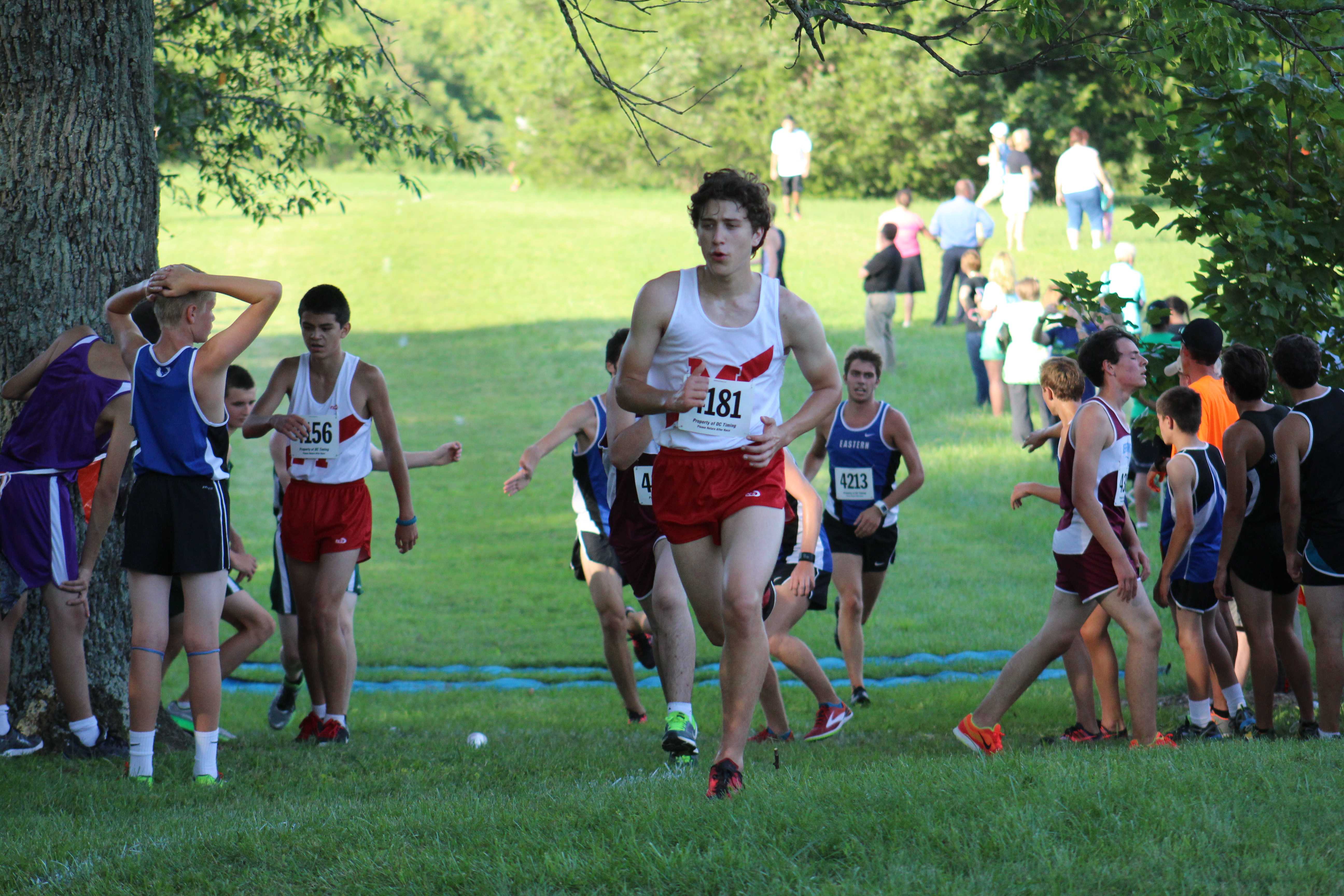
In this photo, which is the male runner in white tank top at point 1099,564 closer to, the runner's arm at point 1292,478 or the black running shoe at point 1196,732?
the black running shoe at point 1196,732

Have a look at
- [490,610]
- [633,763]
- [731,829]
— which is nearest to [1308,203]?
[633,763]

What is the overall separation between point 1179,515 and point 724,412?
3.10m

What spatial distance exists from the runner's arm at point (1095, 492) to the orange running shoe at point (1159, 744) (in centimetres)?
67

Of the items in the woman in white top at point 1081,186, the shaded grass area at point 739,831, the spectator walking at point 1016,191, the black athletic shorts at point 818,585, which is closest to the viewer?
the shaded grass area at point 739,831

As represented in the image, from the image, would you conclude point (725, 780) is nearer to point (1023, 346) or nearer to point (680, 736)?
point (680, 736)

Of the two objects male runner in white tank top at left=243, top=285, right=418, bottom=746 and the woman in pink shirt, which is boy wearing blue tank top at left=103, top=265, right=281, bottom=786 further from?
the woman in pink shirt

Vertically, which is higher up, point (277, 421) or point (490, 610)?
point (277, 421)

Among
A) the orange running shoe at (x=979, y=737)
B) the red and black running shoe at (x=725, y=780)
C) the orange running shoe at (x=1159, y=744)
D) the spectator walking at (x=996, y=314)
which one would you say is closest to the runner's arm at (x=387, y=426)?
the red and black running shoe at (x=725, y=780)

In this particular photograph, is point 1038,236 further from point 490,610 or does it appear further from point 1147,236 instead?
point 490,610

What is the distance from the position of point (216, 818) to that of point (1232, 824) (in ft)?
11.6

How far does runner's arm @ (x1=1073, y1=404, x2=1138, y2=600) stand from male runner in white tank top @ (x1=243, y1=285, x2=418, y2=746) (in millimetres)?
3355

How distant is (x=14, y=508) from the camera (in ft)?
20.1

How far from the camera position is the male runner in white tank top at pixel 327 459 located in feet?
22.6

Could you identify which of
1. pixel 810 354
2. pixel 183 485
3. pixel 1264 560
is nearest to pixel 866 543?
pixel 1264 560
